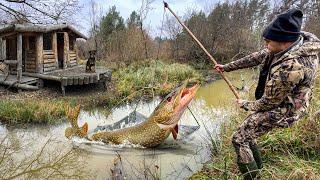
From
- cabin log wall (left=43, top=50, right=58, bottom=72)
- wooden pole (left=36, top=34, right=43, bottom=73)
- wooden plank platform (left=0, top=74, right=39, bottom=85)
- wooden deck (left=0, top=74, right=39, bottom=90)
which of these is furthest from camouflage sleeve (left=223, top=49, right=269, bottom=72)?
cabin log wall (left=43, top=50, right=58, bottom=72)

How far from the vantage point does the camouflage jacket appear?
3.37 metres

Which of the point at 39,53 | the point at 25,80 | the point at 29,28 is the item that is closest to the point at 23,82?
the point at 25,80

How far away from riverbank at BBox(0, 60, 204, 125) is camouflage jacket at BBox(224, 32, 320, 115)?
4.71 metres

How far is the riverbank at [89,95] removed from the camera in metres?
9.40

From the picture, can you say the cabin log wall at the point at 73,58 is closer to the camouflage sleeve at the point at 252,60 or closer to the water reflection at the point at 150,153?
the water reflection at the point at 150,153

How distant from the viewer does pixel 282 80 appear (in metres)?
3.38

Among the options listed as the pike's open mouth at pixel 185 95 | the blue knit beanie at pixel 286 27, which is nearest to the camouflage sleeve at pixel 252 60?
the blue knit beanie at pixel 286 27

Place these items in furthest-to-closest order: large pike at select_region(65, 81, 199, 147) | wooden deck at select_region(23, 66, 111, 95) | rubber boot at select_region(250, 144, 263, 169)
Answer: wooden deck at select_region(23, 66, 111, 95)
large pike at select_region(65, 81, 199, 147)
rubber boot at select_region(250, 144, 263, 169)

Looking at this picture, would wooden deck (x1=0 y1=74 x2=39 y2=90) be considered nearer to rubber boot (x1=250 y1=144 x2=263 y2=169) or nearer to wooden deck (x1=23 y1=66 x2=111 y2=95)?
wooden deck (x1=23 y1=66 x2=111 y2=95)

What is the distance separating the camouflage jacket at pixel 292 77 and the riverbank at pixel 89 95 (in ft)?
15.4

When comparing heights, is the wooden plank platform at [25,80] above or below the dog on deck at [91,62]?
below

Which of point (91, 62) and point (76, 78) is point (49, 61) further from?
point (76, 78)

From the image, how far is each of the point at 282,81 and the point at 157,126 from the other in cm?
352

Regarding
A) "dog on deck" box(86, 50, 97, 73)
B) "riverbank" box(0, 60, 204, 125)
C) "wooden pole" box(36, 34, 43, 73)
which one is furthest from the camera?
"dog on deck" box(86, 50, 97, 73)
